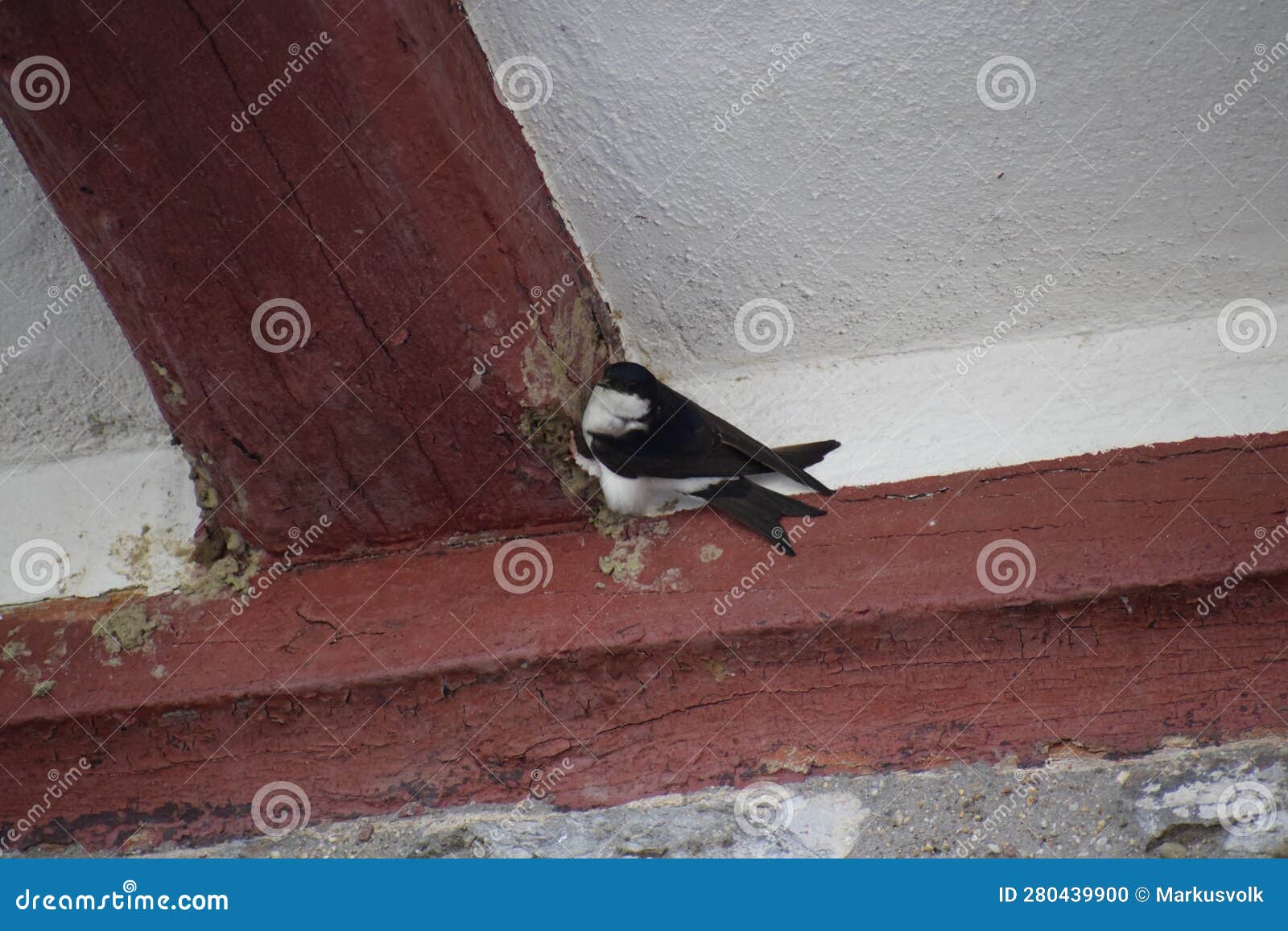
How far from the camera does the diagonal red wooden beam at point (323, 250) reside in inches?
53.4

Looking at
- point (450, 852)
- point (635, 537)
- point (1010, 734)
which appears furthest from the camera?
point (635, 537)

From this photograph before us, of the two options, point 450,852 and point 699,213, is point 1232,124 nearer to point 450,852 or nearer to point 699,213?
point 699,213

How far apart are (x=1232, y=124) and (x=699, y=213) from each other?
2.80 ft

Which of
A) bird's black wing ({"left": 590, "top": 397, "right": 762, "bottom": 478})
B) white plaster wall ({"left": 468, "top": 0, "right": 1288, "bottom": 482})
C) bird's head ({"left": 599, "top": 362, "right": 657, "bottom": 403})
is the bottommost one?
bird's black wing ({"left": 590, "top": 397, "right": 762, "bottom": 478})

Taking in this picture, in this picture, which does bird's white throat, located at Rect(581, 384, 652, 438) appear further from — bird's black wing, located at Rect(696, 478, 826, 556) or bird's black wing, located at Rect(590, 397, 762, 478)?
bird's black wing, located at Rect(696, 478, 826, 556)

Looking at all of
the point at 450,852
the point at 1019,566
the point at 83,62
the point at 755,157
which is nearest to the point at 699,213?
the point at 755,157

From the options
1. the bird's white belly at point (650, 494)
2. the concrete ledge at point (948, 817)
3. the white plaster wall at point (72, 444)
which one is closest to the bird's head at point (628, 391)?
the bird's white belly at point (650, 494)

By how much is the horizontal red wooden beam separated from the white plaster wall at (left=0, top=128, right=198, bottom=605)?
0.42 feet

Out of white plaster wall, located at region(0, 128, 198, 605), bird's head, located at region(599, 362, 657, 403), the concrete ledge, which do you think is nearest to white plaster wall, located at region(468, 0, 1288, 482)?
bird's head, located at region(599, 362, 657, 403)

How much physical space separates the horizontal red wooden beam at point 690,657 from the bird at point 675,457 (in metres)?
0.05

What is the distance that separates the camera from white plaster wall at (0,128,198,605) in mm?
1864

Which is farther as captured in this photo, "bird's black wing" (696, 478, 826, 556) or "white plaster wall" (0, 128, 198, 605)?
"white plaster wall" (0, 128, 198, 605)

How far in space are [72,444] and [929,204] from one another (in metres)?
1.68

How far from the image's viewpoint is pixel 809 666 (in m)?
1.62
